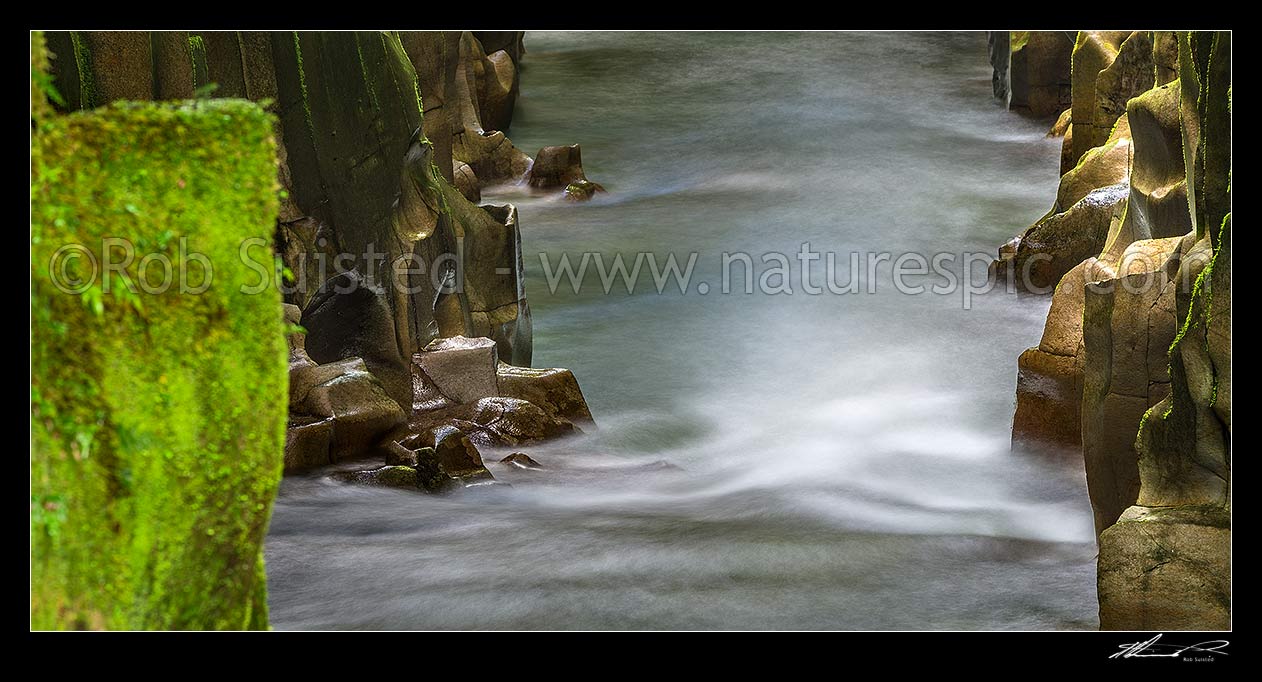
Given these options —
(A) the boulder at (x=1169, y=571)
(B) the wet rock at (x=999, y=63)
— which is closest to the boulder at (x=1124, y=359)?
(A) the boulder at (x=1169, y=571)

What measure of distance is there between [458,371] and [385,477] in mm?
1466

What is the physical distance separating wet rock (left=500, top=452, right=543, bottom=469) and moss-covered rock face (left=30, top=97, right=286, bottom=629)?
4.80m

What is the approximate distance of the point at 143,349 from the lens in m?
3.10

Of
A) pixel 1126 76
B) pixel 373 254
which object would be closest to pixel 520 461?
pixel 373 254

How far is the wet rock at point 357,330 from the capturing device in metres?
8.24

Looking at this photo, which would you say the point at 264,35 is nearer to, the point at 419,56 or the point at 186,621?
the point at 419,56

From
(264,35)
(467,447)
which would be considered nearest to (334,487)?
(467,447)

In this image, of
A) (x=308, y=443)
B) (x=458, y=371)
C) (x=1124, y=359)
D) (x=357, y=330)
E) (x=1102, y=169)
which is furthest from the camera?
(x=1102, y=169)

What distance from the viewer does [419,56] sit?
1062 cm

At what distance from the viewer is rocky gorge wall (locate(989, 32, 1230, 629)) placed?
5191 millimetres

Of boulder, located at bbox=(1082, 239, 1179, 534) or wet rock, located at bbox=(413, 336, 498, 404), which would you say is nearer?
boulder, located at bbox=(1082, 239, 1179, 534)
